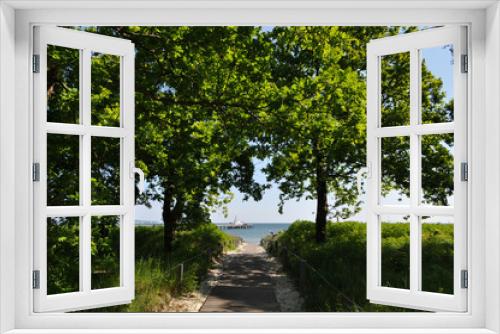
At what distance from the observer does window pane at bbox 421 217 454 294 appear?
470 cm

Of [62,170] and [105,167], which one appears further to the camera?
[105,167]

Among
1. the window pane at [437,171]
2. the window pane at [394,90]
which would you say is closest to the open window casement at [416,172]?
the window pane at [437,171]

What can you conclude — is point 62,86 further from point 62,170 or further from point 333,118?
point 333,118

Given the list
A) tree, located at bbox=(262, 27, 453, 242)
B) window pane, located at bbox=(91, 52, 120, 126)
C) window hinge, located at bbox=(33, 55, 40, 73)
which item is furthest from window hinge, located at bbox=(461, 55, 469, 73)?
tree, located at bbox=(262, 27, 453, 242)

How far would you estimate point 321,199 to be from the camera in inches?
356

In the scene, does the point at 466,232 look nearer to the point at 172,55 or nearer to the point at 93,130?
the point at 93,130

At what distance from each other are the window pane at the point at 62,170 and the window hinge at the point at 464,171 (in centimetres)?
299

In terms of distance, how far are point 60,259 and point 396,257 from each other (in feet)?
13.9

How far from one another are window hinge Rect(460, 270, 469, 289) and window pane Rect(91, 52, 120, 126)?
303 centimetres
